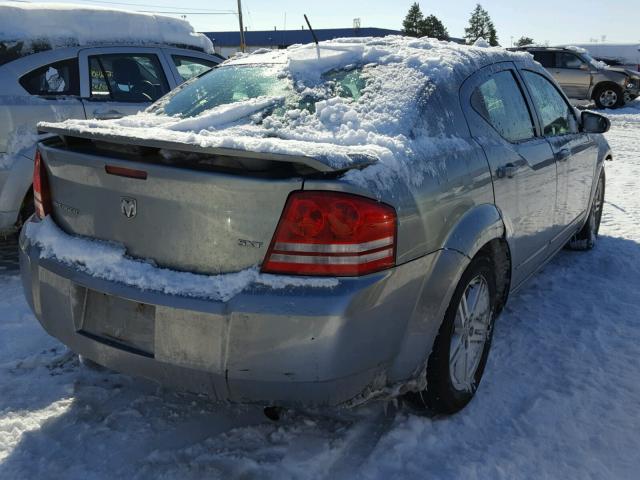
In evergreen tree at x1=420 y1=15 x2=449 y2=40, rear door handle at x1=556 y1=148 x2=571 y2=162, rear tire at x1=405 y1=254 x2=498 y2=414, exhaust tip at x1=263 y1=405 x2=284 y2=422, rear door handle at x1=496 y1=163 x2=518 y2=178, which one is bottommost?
exhaust tip at x1=263 y1=405 x2=284 y2=422

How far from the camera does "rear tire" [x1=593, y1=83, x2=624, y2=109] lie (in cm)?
1978

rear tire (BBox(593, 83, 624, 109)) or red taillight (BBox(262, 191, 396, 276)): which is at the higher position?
red taillight (BBox(262, 191, 396, 276))

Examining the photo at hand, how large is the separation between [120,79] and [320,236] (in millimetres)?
4010

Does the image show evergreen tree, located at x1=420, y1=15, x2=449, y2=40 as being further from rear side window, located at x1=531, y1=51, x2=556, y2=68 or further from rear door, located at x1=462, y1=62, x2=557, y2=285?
rear door, located at x1=462, y1=62, x2=557, y2=285

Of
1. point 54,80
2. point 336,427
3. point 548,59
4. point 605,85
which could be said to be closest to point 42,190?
point 336,427

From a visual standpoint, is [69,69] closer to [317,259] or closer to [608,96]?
[317,259]

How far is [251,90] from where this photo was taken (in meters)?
3.10

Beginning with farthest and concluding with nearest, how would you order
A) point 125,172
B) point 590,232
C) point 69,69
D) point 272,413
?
point 590,232 → point 69,69 → point 272,413 → point 125,172

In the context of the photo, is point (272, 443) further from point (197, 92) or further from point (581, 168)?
point (581, 168)

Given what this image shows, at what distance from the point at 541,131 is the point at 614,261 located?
5.86ft

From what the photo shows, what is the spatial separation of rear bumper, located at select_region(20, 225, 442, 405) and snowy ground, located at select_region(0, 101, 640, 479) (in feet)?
1.23

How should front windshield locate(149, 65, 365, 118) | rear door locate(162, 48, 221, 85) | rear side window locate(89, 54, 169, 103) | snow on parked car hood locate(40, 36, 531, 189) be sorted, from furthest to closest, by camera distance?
rear door locate(162, 48, 221, 85) → rear side window locate(89, 54, 169, 103) → front windshield locate(149, 65, 365, 118) → snow on parked car hood locate(40, 36, 531, 189)

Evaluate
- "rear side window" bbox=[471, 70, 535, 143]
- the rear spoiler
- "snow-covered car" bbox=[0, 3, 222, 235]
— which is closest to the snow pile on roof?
"snow-covered car" bbox=[0, 3, 222, 235]

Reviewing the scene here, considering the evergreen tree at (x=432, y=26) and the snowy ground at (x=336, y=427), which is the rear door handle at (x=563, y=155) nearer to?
the snowy ground at (x=336, y=427)
